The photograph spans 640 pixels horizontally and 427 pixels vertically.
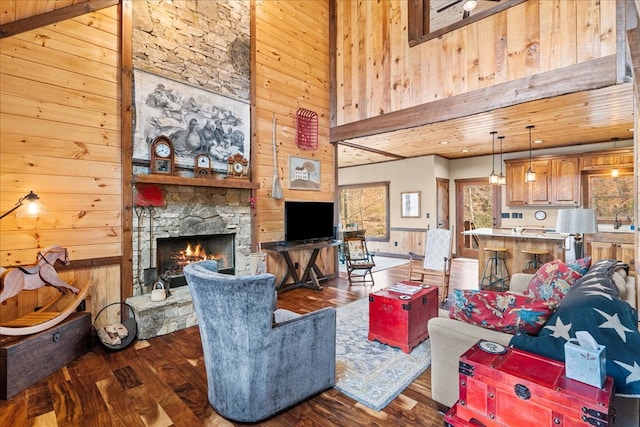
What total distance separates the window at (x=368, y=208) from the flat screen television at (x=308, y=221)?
142 inches

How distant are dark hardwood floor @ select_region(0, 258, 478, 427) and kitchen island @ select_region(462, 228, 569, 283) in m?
3.43

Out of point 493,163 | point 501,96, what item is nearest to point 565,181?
point 493,163

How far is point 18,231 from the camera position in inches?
110

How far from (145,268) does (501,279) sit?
5263 millimetres

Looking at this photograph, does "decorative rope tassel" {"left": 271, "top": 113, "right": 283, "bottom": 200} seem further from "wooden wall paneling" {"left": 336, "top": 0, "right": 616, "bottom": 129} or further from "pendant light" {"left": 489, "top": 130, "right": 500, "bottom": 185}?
"pendant light" {"left": 489, "top": 130, "right": 500, "bottom": 185}

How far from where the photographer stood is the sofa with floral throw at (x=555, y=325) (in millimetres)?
1314

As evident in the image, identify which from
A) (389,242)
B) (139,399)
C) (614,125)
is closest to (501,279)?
(614,125)

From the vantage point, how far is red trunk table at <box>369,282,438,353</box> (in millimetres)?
2826

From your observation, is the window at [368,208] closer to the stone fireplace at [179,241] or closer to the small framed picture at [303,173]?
the small framed picture at [303,173]

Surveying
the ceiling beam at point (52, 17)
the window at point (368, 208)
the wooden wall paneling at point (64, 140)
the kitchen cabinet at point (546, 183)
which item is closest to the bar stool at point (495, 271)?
the kitchen cabinet at point (546, 183)

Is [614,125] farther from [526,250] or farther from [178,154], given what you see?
[178,154]

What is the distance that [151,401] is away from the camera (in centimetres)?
216

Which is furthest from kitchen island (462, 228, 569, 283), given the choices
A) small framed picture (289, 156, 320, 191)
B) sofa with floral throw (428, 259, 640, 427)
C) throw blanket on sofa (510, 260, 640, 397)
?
throw blanket on sofa (510, 260, 640, 397)

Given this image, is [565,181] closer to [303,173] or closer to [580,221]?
[580,221]
